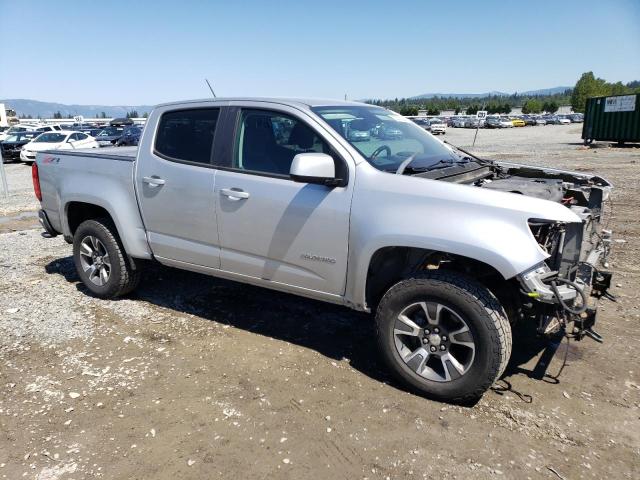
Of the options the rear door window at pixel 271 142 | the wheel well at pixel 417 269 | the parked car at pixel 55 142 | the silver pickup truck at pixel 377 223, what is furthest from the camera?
the parked car at pixel 55 142

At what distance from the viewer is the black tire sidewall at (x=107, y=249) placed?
4.84 m

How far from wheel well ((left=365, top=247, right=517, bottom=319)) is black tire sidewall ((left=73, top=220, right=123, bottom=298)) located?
2.63m

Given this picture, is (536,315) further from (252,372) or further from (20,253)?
(20,253)

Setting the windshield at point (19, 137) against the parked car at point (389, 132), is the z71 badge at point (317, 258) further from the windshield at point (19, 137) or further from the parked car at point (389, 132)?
the windshield at point (19, 137)

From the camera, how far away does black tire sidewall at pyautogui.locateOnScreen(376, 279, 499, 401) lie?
3.05m

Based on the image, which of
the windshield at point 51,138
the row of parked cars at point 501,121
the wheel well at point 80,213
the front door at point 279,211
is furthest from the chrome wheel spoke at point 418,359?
the row of parked cars at point 501,121

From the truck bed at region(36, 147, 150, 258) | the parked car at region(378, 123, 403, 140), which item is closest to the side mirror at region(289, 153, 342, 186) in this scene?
the parked car at region(378, 123, 403, 140)

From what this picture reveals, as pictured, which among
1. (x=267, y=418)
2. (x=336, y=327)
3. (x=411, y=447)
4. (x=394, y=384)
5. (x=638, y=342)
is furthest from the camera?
(x=336, y=327)

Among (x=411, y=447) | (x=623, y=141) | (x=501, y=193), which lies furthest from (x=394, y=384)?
(x=623, y=141)

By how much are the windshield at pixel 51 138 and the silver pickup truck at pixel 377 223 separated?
70.1ft

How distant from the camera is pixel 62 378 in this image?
145 inches

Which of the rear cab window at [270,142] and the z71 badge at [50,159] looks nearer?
the rear cab window at [270,142]

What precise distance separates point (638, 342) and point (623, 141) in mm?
28952

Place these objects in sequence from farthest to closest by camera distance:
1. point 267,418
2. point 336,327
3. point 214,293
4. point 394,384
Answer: point 214,293 → point 336,327 → point 394,384 → point 267,418
